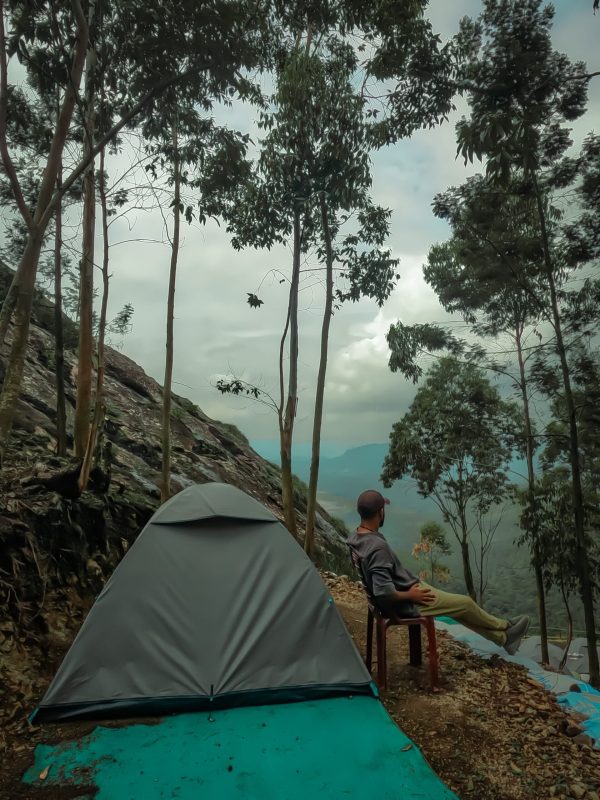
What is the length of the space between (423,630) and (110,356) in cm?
1663

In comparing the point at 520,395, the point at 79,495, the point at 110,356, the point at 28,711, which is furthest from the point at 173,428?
the point at 28,711

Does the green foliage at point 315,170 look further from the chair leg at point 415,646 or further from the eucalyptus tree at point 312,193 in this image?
the chair leg at point 415,646

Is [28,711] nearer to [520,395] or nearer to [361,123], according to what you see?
[361,123]

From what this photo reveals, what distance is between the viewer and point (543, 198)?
33.2 feet

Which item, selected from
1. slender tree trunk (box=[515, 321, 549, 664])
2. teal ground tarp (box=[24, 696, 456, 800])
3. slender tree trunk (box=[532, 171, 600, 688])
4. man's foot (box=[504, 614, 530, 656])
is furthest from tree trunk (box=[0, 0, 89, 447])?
slender tree trunk (box=[515, 321, 549, 664])

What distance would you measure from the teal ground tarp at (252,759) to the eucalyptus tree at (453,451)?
11.7 meters

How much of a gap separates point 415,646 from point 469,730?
106 cm

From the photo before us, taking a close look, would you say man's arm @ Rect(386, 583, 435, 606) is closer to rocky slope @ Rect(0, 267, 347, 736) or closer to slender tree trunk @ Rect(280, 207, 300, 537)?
rocky slope @ Rect(0, 267, 347, 736)

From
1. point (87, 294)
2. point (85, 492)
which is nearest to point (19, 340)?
point (85, 492)

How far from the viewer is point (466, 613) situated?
15.7ft

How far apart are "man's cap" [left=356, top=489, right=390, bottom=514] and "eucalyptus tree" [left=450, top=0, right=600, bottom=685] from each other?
10.7 ft

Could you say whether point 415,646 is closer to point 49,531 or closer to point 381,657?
point 381,657

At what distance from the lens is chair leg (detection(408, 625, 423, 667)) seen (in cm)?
455

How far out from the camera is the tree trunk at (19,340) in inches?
214
